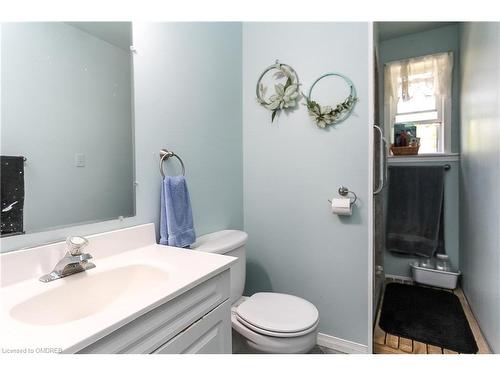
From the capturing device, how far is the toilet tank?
1.32 m

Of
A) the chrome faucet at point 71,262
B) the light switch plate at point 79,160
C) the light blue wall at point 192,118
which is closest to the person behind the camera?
the chrome faucet at point 71,262

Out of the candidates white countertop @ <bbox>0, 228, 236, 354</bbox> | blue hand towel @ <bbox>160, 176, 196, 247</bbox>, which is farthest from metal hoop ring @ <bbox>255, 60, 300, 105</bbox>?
white countertop @ <bbox>0, 228, 236, 354</bbox>

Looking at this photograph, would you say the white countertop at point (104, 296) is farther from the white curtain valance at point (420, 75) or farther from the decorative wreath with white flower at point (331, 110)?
the white curtain valance at point (420, 75)

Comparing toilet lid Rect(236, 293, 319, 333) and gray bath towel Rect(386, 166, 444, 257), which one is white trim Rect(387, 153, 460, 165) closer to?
gray bath towel Rect(386, 166, 444, 257)

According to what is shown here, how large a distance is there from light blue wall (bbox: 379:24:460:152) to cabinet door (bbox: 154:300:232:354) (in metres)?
2.70

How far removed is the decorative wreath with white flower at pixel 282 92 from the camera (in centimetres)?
165

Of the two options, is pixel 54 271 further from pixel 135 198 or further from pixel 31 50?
pixel 31 50

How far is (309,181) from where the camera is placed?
5.44 feet

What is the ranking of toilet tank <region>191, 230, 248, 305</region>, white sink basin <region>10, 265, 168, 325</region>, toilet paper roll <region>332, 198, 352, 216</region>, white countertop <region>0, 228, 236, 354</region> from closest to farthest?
white countertop <region>0, 228, 236, 354</region> < white sink basin <region>10, 265, 168, 325</region> < toilet tank <region>191, 230, 248, 305</region> < toilet paper roll <region>332, 198, 352, 216</region>

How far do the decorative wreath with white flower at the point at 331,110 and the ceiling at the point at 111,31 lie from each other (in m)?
1.00

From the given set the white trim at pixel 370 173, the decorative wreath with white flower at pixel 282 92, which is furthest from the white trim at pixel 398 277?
the decorative wreath with white flower at pixel 282 92
